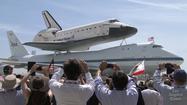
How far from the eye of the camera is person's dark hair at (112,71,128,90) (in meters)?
5.92

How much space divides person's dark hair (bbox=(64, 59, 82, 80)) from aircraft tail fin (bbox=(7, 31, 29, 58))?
5740 cm

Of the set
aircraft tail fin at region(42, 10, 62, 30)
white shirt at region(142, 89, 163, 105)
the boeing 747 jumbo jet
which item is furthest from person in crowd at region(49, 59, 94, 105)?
aircraft tail fin at region(42, 10, 62, 30)

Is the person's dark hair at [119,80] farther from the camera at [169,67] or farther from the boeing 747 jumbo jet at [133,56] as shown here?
the boeing 747 jumbo jet at [133,56]

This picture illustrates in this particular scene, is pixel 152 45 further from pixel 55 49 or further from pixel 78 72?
pixel 78 72

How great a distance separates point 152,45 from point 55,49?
1650 centimetres

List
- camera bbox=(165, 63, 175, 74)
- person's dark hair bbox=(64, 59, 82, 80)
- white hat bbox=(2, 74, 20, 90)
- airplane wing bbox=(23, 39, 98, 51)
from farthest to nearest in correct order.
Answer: airplane wing bbox=(23, 39, 98, 51) < camera bbox=(165, 63, 175, 74) < white hat bbox=(2, 74, 20, 90) < person's dark hair bbox=(64, 59, 82, 80)

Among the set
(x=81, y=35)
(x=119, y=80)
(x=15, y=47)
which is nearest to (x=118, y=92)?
(x=119, y=80)

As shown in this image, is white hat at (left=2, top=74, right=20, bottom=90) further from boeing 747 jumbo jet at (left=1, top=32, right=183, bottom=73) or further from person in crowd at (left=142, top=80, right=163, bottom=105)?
boeing 747 jumbo jet at (left=1, top=32, right=183, bottom=73)

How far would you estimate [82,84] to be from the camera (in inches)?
242

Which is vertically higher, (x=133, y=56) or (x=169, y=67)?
(x=169, y=67)

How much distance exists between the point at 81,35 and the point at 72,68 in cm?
4900

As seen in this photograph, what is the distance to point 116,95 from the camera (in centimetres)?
604

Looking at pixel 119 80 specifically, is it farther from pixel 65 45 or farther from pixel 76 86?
pixel 65 45

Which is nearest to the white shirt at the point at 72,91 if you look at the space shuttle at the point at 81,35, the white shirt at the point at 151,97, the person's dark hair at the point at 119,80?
the person's dark hair at the point at 119,80
